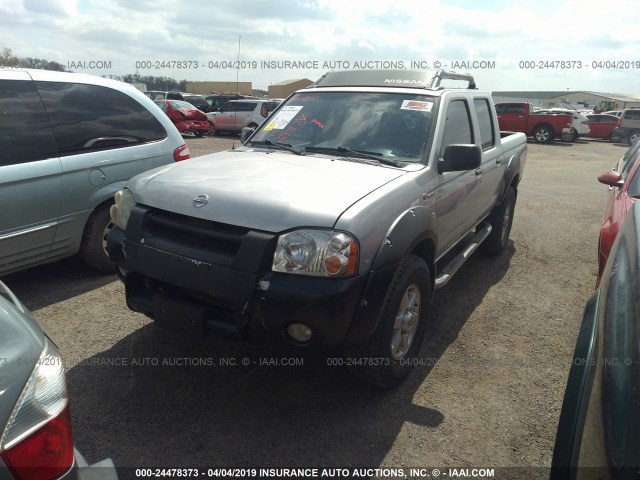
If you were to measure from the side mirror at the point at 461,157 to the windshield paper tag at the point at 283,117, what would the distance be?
1367mm

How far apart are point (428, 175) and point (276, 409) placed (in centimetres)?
180

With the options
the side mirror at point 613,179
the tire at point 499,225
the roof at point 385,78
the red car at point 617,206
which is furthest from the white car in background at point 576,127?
the roof at point 385,78

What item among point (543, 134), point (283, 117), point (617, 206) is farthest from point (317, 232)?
point (543, 134)

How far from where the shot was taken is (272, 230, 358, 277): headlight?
250 cm

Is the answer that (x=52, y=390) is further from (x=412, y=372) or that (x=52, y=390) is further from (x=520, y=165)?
(x=520, y=165)

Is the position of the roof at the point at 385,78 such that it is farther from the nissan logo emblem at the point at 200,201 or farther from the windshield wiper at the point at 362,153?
the nissan logo emblem at the point at 200,201

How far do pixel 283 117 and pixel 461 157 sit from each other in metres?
1.57

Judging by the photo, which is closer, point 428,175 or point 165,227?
point 165,227

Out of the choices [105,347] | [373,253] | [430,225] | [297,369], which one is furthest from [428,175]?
[105,347]

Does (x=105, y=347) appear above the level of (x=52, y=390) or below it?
below

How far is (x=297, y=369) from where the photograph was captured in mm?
3385

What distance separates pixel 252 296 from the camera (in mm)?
2533

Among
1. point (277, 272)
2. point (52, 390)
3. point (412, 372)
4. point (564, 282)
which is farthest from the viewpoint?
point (564, 282)

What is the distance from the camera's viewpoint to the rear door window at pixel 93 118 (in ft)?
13.9
